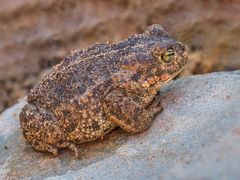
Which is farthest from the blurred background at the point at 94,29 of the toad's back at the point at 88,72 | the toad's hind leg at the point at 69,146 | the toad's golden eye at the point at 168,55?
the toad's hind leg at the point at 69,146

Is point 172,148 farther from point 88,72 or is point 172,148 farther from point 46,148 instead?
point 46,148

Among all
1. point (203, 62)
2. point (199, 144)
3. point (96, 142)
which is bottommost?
A: point (203, 62)

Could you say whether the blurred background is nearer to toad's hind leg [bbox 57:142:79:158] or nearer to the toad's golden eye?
the toad's golden eye

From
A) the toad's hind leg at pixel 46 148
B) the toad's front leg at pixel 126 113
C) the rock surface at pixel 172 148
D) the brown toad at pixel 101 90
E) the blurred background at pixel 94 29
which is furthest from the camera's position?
the blurred background at pixel 94 29

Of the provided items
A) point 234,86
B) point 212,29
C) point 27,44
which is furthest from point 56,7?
point 234,86

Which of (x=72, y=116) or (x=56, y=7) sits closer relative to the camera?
(x=72, y=116)

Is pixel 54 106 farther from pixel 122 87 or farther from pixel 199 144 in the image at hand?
pixel 199 144

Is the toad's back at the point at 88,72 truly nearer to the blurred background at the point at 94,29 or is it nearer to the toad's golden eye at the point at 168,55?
the toad's golden eye at the point at 168,55

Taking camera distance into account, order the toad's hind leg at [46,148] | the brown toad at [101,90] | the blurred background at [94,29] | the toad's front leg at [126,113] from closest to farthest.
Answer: the toad's front leg at [126,113], the brown toad at [101,90], the toad's hind leg at [46,148], the blurred background at [94,29]

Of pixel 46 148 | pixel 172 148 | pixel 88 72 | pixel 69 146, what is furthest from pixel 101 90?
pixel 172 148
